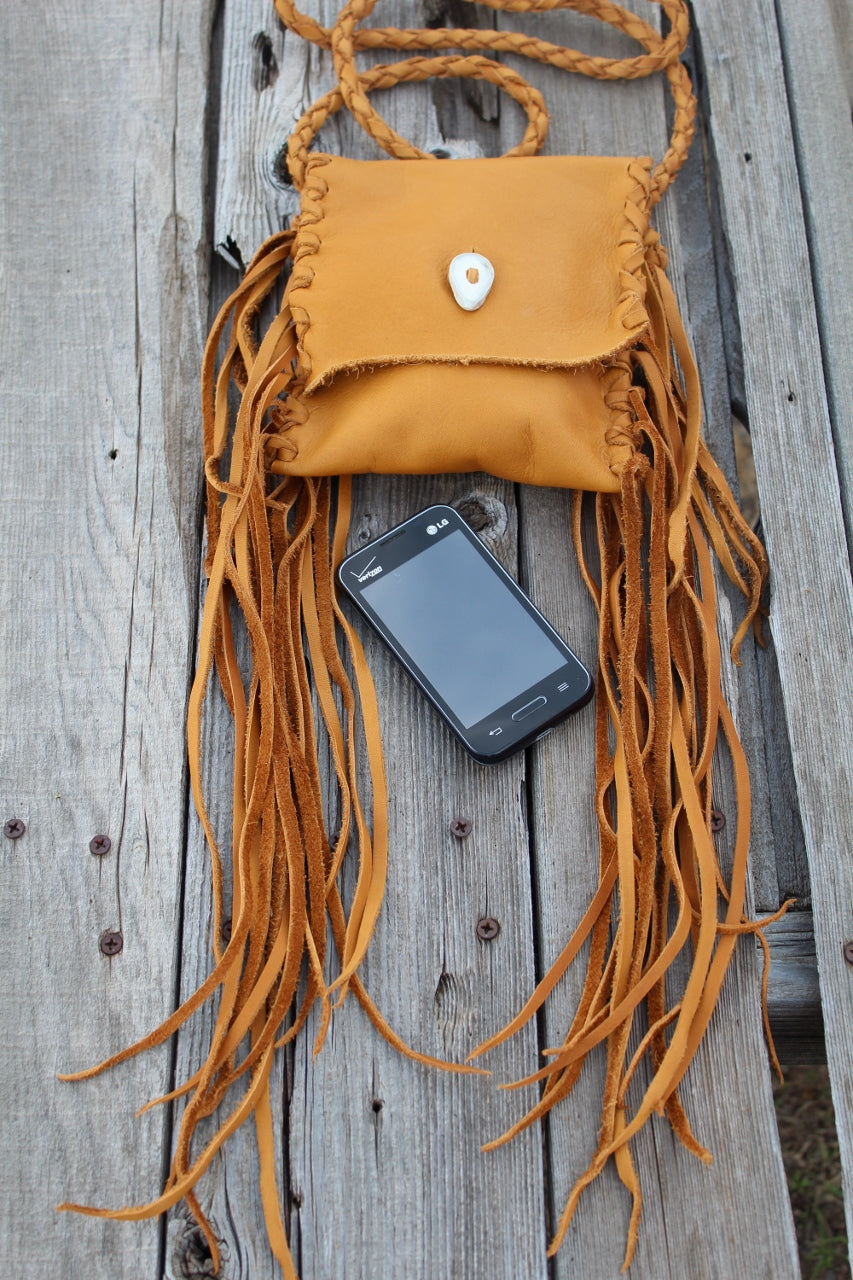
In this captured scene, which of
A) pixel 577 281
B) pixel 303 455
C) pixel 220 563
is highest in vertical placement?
pixel 577 281

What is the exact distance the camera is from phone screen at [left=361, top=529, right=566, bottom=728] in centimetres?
107

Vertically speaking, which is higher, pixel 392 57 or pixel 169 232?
pixel 392 57

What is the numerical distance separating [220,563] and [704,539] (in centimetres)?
54

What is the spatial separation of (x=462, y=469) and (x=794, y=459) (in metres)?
0.40

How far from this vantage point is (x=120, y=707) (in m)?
1.10

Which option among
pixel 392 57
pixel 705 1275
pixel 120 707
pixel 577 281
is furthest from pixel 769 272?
pixel 705 1275

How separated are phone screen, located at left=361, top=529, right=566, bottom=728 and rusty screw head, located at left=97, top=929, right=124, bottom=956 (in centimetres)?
41

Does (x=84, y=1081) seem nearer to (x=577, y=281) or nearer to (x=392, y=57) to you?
(x=577, y=281)

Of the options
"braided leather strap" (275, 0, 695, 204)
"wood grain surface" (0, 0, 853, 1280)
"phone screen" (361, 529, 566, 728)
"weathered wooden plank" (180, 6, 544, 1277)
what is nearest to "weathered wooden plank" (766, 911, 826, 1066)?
"wood grain surface" (0, 0, 853, 1280)

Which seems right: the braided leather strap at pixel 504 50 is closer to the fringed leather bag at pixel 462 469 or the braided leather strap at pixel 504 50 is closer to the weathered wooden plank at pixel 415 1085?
the fringed leather bag at pixel 462 469

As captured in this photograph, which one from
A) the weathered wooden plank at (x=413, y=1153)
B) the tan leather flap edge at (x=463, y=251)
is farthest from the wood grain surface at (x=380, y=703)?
the tan leather flap edge at (x=463, y=251)

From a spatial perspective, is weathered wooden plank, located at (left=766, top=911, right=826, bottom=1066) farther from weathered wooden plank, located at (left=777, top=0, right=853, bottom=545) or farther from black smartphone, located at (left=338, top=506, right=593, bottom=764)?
weathered wooden plank, located at (left=777, top=0, right=853, bottom=545)

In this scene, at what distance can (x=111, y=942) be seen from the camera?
103 centimetres

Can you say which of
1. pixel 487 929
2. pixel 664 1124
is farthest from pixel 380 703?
pixel 664 1124
